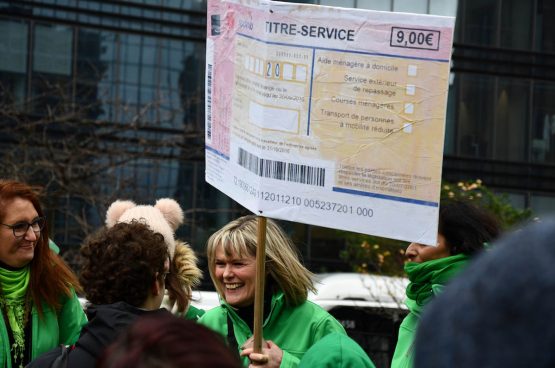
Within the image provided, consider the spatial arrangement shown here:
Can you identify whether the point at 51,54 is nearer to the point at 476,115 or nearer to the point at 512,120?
the point at 476,115

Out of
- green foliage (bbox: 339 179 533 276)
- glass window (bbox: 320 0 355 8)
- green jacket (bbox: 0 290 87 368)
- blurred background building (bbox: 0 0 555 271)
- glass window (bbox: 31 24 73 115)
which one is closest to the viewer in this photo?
green jacket (bbox: 0 290 87 368)

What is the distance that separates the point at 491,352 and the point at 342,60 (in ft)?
6.36

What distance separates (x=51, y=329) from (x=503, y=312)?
2.96 metres

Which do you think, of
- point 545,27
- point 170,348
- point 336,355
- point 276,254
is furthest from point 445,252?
point 545,27

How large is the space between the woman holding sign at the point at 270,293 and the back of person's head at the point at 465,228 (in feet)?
2.15

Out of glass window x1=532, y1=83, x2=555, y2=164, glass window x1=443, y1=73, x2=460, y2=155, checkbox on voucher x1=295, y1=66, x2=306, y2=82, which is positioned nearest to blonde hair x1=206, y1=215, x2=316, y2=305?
checkbox on voucher x1=295, y1=66, x2=306, y2=82

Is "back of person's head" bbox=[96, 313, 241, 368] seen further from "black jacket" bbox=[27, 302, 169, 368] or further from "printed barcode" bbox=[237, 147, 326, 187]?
"printed barcode" bbox=[237, 147, 326, 187]

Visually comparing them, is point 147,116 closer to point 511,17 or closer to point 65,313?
point 511,17

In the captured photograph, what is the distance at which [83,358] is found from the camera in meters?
2.33

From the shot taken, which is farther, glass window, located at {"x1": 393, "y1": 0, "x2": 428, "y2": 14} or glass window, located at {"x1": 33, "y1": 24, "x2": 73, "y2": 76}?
glass window, located at {"x1": 393, "y1": 0, "x2": 428, "y2": 14}

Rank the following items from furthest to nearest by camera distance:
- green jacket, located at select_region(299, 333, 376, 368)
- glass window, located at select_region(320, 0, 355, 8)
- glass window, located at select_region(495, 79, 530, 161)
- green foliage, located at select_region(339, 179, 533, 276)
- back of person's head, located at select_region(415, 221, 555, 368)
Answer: glass window, located at select_region(495, 79, 530, 161) < glass window, located at select_region(320, 0, 355, 8) < green foliage, located at select_region(339, 179, 533, 276) < green jacket, located at select_region(299, 333, 376, 368) < back of person's head, located at select_region(415, 221, 555, 368)

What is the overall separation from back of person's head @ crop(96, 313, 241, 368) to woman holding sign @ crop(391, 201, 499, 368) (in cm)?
220

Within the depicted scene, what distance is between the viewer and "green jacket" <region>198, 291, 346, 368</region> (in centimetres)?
320

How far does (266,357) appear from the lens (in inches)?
104
